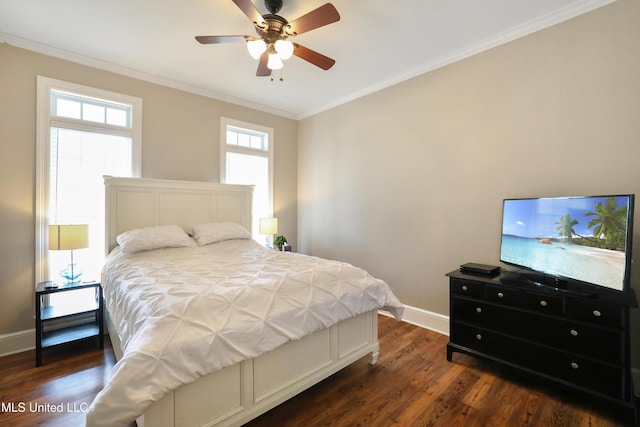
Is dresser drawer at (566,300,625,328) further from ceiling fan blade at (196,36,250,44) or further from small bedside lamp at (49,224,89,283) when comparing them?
small bedside lamp at (49,224,89,283)

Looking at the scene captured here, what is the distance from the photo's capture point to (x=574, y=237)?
1912 mm

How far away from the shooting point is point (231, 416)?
151cm

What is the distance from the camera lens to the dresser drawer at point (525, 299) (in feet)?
6.28

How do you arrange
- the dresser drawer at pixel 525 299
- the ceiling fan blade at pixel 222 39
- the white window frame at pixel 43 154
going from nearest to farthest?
the dresser drawer at pixel 525 299, the ceiling fan blade at pixel 222 39, the white window frame at pixel 43 154

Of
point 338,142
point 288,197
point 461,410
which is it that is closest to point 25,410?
point 461,410

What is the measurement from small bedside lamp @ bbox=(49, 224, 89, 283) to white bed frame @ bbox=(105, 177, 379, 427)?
1.22 ft

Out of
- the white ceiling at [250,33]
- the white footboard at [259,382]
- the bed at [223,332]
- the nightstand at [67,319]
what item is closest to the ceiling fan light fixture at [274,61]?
the white ceiling at [250,33]

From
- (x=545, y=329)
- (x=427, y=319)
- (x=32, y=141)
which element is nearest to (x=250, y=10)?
(x=32, y=141)

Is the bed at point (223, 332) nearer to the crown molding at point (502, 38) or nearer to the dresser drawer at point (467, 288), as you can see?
the dresser drawer at point (467, 288)

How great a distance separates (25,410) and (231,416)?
4.79ft

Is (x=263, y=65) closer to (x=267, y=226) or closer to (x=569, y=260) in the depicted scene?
(x=267, y=226)

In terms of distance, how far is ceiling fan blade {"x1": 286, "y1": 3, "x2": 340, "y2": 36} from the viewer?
1.73 metres

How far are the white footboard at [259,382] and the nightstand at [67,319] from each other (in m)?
1.72

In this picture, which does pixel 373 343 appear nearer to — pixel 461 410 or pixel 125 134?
pixel 461 410
